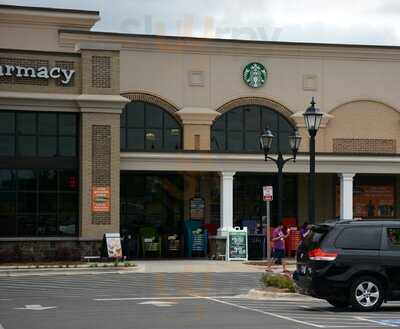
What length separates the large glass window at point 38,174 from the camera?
32281 mm

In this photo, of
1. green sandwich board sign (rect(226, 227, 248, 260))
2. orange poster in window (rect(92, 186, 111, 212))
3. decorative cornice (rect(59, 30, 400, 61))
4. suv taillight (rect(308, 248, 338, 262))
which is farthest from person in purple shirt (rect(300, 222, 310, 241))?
decorative cornice (rect(59, 30, 400, 61))

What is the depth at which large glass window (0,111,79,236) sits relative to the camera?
32.3 m

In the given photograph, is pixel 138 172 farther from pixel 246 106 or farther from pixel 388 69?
pixel 388 69

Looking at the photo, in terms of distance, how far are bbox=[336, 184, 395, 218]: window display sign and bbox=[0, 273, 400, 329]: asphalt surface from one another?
1376cm

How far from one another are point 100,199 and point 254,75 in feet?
31.0

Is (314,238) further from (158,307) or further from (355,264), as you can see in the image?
(158,307)

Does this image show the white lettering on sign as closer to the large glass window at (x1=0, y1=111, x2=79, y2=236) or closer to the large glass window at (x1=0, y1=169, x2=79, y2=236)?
the large glass window at (x1=0, y1=111, x2=79, y2=236)

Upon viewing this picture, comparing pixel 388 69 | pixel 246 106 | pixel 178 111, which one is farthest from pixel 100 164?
pixel 388 69

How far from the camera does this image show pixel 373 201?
127 feet

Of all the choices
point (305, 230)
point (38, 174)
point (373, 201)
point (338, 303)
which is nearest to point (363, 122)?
point (373, 201)

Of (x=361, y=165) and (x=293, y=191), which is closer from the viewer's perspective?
(x=361, y=165)

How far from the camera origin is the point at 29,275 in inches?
1059

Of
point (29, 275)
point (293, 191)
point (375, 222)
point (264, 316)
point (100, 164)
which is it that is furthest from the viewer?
point (293, 191)

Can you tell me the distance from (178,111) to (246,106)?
306 cm
